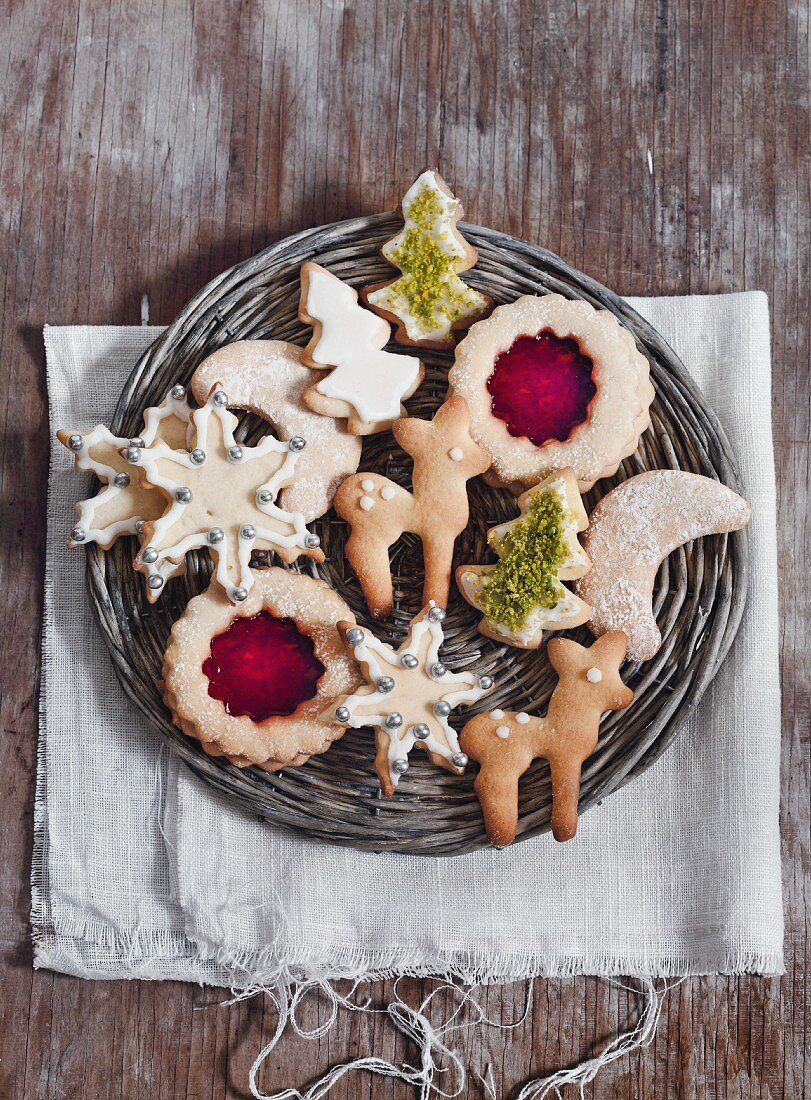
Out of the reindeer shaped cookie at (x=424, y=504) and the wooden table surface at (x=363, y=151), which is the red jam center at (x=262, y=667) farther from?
the wooden table surface at (x=363, y=151)

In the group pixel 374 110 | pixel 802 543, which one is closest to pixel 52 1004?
pixel 802 543

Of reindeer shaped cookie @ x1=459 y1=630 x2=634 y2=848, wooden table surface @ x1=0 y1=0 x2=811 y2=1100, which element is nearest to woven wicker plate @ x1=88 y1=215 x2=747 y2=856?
reindeer shaped cookie @ x1=459 y1=630 x2=634 y2=848

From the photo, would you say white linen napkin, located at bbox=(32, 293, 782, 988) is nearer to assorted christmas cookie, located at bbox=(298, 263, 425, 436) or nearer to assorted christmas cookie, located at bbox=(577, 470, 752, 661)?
assorted christmas cookie, located at bbox=(577, 470, 752, 661)

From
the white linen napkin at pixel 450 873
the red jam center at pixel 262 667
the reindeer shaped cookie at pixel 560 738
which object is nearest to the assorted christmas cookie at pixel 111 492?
the red jam center at pixel 262 667

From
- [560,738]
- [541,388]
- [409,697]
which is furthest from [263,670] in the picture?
[541,388]

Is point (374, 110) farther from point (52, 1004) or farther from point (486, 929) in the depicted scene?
point (52, 1004)
